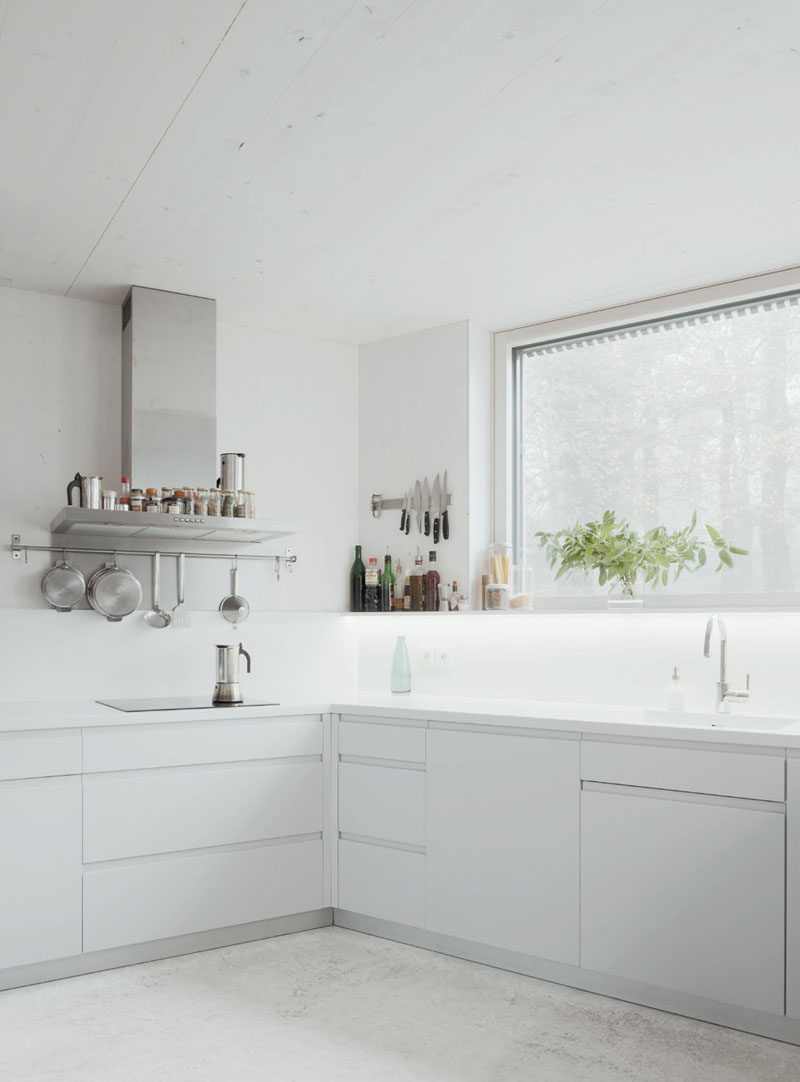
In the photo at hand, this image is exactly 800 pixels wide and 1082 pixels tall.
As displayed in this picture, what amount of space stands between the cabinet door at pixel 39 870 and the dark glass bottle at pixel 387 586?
5.20ft

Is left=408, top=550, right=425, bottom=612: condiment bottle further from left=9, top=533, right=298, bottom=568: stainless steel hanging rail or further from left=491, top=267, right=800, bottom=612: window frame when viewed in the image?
left=9, top=533, right=298, bottom=568: stainless steel hanging rail

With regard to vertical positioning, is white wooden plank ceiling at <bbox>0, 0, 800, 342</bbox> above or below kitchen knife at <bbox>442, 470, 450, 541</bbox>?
above

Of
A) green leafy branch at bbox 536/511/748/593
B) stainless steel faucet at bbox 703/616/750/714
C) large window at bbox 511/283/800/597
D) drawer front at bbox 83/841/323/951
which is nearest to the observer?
drawer front at bbox 83/841/323/951

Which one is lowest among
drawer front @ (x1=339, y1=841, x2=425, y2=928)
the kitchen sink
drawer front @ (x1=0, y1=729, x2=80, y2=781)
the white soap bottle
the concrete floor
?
the concrete floor

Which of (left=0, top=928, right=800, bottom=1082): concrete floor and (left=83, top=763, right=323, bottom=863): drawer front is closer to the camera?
(left=0, top=928, right=800, bottom=1082): concrete floor

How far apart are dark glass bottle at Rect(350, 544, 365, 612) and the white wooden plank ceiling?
1.17 meters

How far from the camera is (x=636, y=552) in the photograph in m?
3.57

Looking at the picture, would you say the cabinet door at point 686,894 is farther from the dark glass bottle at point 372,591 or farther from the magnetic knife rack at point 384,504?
the magnetic knife rack at point 384,504

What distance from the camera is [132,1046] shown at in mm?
2523

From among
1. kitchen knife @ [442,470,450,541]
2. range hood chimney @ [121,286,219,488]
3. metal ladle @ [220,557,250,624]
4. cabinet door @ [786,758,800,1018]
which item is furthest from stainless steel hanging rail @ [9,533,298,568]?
cabinet door @ [786,758,800,1018]

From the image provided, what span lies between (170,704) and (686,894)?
182 cm

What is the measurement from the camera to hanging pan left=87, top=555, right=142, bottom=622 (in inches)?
143

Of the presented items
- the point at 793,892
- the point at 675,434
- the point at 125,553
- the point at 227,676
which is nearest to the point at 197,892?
A: the point at 227,676

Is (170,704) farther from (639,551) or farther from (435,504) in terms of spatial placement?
(639,551)
